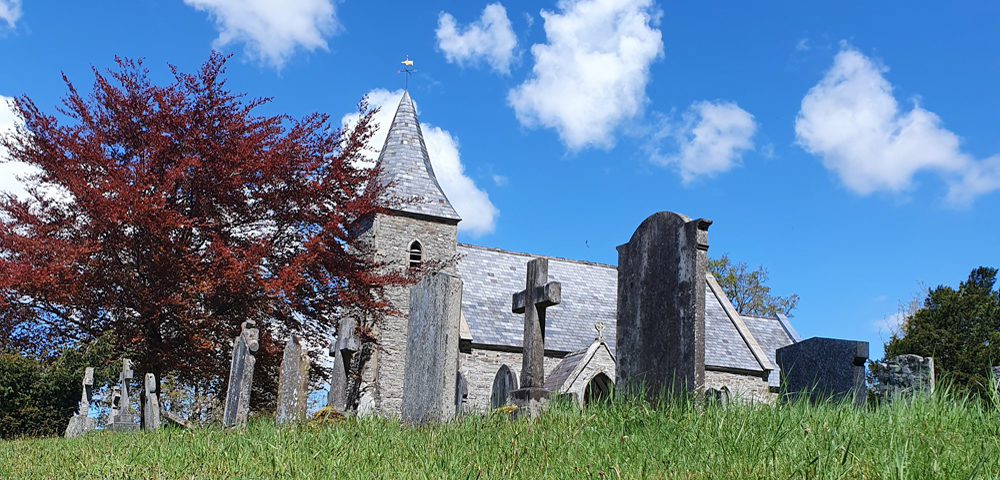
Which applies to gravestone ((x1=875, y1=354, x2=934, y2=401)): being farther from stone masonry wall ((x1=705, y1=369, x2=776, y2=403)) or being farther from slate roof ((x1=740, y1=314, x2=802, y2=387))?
slate roof ((x1=740, y1=314, x2=802, y2=387))

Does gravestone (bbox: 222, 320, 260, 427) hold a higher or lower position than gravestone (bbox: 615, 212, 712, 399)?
lower

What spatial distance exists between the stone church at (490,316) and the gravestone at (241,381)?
35.3 feet

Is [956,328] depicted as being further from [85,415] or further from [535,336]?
[85,415]

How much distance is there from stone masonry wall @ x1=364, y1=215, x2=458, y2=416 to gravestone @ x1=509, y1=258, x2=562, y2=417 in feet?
42.1

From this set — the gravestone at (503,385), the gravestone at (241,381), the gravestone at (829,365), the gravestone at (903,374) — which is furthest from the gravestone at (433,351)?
the gravestone at (503,385)

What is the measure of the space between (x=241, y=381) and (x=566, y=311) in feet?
57.8

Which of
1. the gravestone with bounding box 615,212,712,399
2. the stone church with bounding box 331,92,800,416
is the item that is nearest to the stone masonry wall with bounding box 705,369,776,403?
the stone church with bounding box 331,92,800,416

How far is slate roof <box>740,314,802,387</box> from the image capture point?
30906 mm

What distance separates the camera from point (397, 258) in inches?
953

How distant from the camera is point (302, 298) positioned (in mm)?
16406

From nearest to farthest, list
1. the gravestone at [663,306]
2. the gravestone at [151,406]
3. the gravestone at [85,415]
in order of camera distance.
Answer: the gravestone at [663,306] → the gravestone at [151,406] → the gravestone at [85,415]

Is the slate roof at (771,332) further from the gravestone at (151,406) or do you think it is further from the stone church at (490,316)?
the gravestone at (151,406)

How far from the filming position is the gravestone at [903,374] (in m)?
8.66


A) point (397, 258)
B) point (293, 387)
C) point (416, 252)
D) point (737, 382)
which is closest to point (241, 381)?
point (293, 387)
